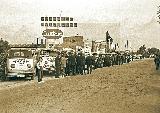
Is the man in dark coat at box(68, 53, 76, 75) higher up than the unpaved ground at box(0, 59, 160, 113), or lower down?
higher up

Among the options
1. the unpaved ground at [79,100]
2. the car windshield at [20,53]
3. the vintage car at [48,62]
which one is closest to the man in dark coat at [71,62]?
the vintage car at [48,62]

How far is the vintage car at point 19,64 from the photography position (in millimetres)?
23141

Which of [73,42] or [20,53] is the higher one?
[73,42]

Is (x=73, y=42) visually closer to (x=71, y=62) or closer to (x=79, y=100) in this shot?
(x=71, y=62)

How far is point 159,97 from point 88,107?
14.7ft

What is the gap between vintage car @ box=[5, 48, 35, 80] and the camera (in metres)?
23.1

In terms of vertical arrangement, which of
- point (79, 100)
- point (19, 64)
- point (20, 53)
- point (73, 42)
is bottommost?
point (79, 100)

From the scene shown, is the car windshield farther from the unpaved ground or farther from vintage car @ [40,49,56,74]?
the unpaved ground

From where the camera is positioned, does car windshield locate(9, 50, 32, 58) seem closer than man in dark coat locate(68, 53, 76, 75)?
Yes

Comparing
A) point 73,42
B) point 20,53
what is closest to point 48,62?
point 20,53

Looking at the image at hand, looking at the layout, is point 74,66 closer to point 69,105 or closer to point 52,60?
point 52,60

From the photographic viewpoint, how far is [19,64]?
915 inches

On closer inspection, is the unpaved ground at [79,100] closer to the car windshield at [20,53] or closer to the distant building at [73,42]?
the car windshield at [20,53]

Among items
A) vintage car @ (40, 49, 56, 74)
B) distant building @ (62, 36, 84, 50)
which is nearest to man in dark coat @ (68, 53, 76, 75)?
vintage car @ (40, 49, 56, 74)
